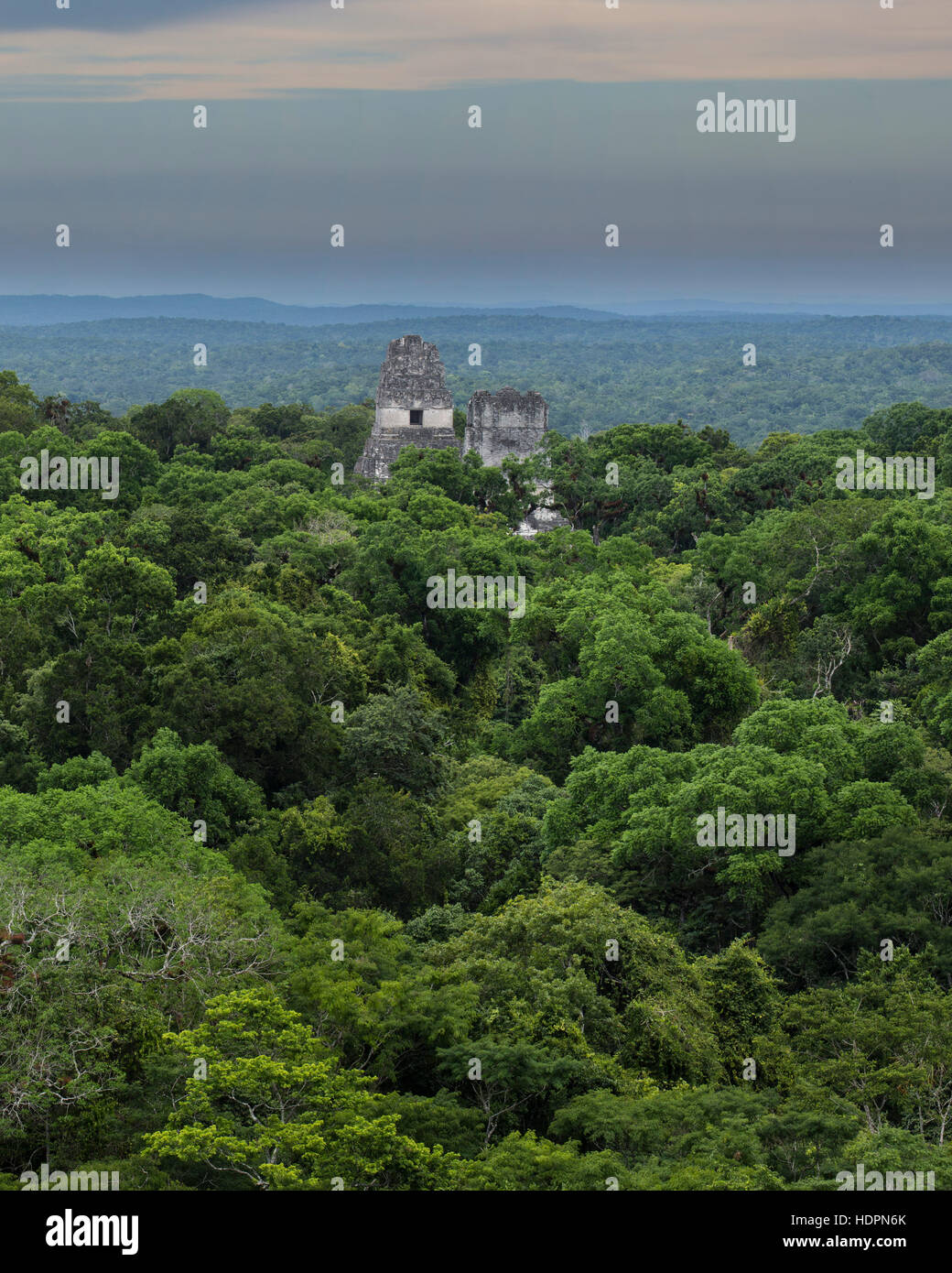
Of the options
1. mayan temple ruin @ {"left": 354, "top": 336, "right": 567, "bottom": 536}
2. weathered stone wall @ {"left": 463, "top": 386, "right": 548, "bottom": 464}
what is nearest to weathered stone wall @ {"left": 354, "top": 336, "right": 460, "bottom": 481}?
mayan temple ruin @ {"left": 354, "top": 336, "right": 567, "bottom": 536}

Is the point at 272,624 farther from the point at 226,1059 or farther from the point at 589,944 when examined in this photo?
the point at 226,1059

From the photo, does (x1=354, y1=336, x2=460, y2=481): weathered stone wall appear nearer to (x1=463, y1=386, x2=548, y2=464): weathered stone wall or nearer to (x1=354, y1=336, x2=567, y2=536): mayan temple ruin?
(x1=354, y1=336, x2=567, y2=536): mayan temple ruin

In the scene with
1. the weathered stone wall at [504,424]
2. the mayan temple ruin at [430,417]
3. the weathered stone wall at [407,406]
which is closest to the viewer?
the weathered stone wall at [504,424]

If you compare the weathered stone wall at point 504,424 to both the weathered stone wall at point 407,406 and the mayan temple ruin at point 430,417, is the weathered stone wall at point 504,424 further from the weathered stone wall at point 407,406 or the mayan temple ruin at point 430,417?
the weathered stone wall at point 407,406

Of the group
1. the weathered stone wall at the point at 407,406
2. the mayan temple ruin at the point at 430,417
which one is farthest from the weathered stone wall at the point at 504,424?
the weathered stone wall at the point at 407,406

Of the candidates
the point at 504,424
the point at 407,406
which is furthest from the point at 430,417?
the point at 504,424

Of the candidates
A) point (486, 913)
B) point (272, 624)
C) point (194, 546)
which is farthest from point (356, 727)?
point (194, 546)
